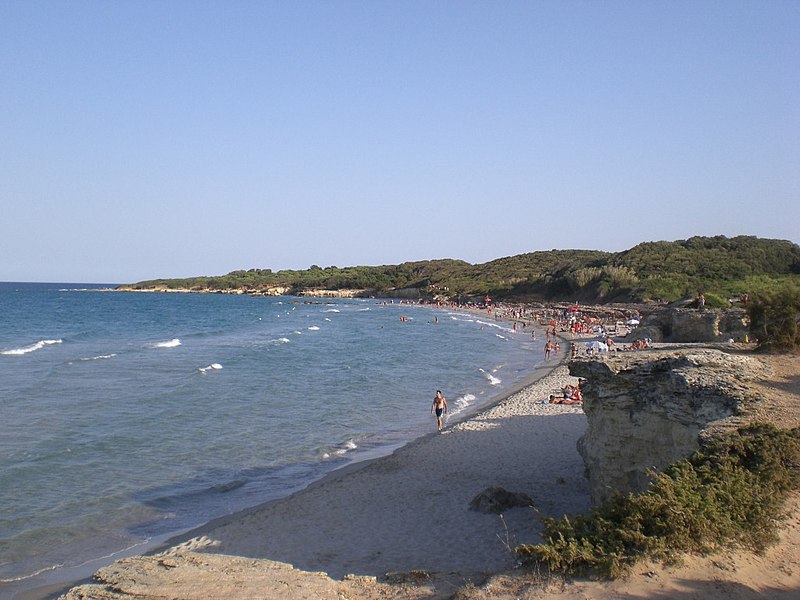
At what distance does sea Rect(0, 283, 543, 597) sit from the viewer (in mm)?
11562

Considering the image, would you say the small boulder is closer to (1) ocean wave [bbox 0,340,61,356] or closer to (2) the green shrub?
(2) the green shrub

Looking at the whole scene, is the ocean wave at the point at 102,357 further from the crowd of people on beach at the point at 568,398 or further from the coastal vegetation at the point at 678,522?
the coastal vegetation at the point at 678,522

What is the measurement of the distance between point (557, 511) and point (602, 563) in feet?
15.8

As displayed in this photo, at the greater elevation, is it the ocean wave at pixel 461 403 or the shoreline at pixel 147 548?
the ocean wave at pixel 461 403

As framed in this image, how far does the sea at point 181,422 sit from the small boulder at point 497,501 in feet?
15.2

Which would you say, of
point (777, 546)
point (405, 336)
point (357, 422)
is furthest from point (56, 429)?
point (405, 336)

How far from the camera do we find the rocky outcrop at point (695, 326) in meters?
24.2

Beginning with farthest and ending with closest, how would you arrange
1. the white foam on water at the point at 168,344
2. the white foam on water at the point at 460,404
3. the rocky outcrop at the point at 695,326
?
the white foam on water at the point at 168,344
the rocky outcrop at the point at 695,326
the white foam on water at the point at 460,404

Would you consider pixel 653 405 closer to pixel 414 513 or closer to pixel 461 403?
pixel 414 513

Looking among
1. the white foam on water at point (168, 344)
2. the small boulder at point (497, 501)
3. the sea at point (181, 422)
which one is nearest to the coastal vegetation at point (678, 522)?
the small boulder at point (497, 501)

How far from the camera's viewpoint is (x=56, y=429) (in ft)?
58.2

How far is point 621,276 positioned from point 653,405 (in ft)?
217

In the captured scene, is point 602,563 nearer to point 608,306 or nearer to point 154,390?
point 154,390

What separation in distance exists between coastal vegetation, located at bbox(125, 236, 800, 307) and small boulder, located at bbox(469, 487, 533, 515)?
65.5ft
